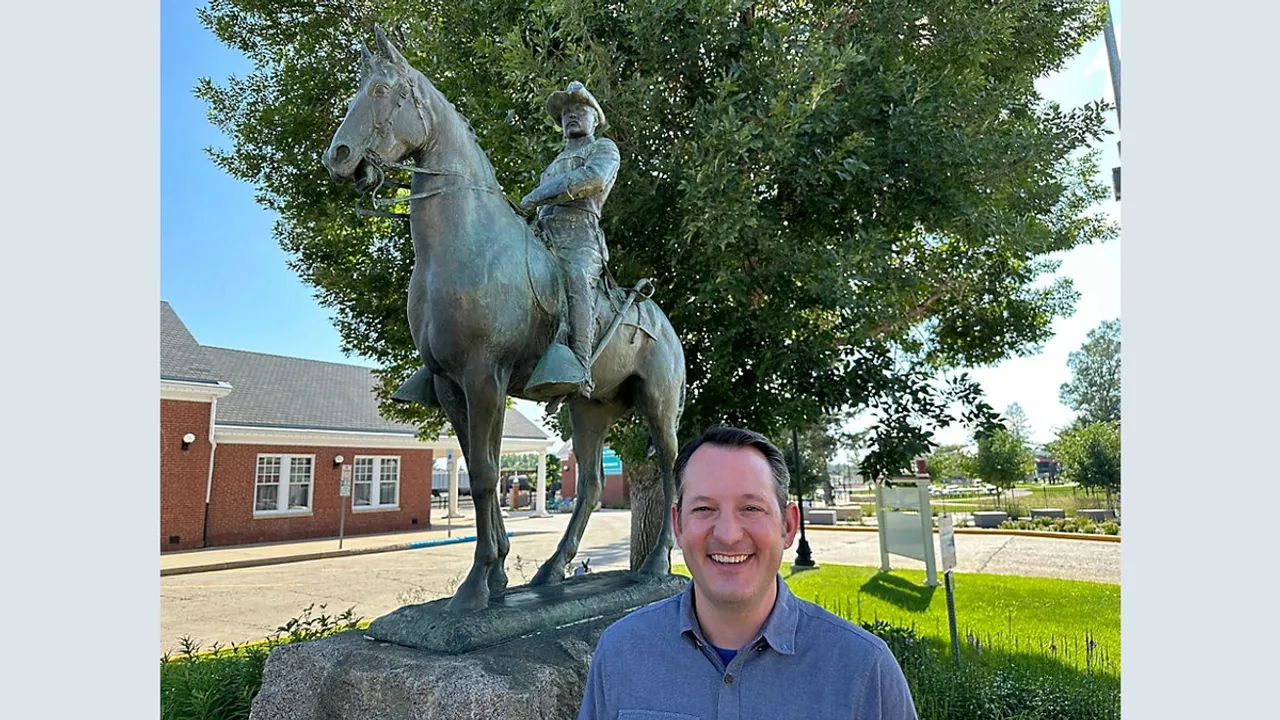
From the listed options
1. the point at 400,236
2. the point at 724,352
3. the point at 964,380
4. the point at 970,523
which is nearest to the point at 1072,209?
the point at 964,380

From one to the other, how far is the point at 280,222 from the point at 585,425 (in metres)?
6.89

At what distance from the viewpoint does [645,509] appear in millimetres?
9344

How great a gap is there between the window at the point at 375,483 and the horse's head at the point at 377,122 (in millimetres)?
23816

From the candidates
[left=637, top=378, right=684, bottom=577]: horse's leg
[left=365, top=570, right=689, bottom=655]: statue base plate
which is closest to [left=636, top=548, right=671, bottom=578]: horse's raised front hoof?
[left=637, top=378, right=684, bottom=577]: horse's leg

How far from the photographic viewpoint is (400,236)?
9.01 meters

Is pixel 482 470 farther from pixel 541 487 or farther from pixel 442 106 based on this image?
pixel 541 487

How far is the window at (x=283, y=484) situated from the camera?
74.9 ft

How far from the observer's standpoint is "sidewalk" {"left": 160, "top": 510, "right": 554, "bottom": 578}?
1739 cm

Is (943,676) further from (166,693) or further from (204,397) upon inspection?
(204,397)

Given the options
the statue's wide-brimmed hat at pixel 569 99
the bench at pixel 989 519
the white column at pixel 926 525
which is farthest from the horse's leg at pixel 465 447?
the bench at pixel 989 519

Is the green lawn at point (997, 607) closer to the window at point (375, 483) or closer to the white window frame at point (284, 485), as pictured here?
the white window frame at point (284, 485)

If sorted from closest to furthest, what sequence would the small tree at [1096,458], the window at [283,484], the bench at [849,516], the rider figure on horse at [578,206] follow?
the rider figure on horse at [578,206], the window at [283,484], the small tree at [1096,458], the bench at [849,516]

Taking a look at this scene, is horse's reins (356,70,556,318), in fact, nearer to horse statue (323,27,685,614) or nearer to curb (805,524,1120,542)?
horse statue (323,27,685,614)

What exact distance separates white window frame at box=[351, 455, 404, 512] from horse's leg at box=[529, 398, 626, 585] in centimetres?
2218
